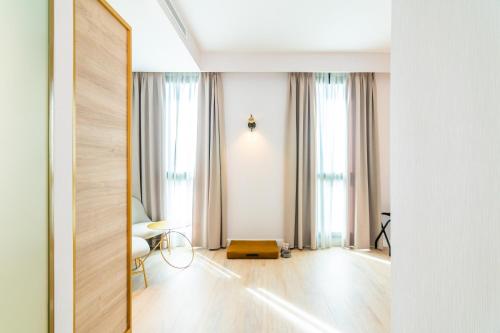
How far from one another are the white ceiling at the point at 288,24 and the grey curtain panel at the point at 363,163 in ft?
1.88

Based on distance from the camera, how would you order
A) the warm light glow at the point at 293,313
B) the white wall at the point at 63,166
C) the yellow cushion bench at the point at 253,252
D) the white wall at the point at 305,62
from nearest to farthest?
the white wall at the point at 63,166, the warm light glow at the point at 293,313, the yellow cushion bench at the point at 253,252, the white wall at the point at 305,62

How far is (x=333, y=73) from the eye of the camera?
453 cm

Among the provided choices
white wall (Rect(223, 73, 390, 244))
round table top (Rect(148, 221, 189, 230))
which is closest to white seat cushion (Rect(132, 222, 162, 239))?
round table top (Rect(148, 221, 189, 230))

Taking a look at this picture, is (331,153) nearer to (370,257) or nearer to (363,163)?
(363,163)

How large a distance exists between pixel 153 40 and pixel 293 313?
289cm

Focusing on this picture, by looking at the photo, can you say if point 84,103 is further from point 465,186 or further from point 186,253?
point 186,253

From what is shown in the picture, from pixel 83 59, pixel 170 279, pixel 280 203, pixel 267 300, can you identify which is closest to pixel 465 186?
pixel 83 59

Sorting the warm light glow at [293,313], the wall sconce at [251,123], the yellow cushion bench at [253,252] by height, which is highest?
the wall sconce at [251,123]

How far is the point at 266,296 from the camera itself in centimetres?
288

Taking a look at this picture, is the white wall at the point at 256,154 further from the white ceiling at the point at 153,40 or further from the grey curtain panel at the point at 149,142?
the grey curtain panel at the point at 149,142

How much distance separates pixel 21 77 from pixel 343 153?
4.03 meters

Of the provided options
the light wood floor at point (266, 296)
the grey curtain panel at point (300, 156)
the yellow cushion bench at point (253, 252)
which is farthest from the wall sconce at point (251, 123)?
the light wood floor at point (266, 296)

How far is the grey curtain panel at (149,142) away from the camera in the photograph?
4.41 m

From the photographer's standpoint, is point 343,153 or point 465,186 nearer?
point 465,186
